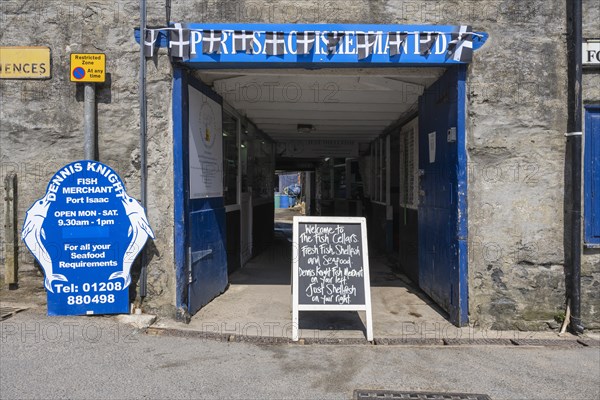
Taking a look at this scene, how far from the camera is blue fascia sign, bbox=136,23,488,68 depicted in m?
4.36

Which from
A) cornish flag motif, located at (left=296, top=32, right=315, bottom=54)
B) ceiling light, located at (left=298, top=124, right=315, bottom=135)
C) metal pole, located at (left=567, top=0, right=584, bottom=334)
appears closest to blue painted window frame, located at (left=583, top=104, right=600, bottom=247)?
metal pole, located at (left=567, top=0, right=584, bottom=334)

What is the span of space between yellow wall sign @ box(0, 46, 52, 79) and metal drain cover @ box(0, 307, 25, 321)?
2.39 meters

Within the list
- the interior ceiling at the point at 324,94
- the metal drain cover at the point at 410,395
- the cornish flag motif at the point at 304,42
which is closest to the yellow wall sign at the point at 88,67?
the interior ceiling at the point at 324,94

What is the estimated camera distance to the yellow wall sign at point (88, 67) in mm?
4477

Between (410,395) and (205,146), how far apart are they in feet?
11.3

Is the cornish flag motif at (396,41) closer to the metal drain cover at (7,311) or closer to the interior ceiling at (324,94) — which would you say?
the interior ceiling at (324,94)

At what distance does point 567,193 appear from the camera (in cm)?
448

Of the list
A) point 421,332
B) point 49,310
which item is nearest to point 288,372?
point 421,332

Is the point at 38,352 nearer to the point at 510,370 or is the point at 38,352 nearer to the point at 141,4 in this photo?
the point at 141,4

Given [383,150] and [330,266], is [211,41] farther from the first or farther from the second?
[383,150]

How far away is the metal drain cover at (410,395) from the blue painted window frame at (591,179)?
7.61ft

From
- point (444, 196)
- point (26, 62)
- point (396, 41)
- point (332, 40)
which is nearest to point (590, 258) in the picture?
point (444, 196)

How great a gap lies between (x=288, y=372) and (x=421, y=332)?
161 cm

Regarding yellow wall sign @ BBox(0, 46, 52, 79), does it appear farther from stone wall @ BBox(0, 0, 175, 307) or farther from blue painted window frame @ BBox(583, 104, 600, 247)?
blue painted window frame @ BBox(583, 104, 600, 247)
